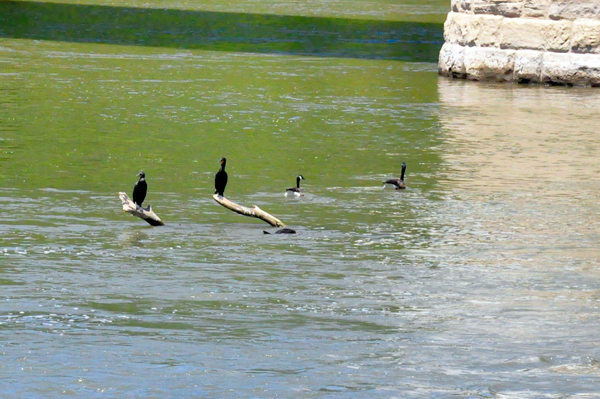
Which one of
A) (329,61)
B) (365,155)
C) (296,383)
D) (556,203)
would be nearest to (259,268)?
(296,383)

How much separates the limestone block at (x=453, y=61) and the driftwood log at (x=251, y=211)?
11.7 m

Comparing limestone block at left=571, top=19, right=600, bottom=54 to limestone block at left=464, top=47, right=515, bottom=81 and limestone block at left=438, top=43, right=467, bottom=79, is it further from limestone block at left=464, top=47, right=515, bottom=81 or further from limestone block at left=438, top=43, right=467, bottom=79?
limestone block at left=438, top=43, right=467, bottom=79

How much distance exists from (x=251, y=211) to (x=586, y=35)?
11.1 metres

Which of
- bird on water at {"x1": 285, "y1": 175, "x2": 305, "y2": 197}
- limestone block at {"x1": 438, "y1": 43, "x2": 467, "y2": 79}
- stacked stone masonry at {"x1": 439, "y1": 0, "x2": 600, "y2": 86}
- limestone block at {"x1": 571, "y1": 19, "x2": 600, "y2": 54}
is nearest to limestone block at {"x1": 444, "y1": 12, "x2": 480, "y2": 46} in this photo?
stacked stone masonry at {"x1": 439, "y1": 0, "x2": 600, "y2": 86}

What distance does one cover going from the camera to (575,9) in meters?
19.4

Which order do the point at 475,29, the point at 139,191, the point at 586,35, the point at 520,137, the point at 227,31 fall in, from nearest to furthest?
the point at 139,191 → the point at 520,137 → the point at 586,35 → the point at 475,29 → the point at 227,31

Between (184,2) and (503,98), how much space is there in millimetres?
21240

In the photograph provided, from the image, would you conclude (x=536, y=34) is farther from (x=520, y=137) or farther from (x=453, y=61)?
(x=520, y=137)

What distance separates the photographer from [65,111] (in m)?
Answer: 15.9

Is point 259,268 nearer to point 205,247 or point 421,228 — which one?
point 205,247

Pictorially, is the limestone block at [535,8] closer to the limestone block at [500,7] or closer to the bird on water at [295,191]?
the limestone block at [500,7]

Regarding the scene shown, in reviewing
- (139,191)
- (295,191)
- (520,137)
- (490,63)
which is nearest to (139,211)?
(139,191)

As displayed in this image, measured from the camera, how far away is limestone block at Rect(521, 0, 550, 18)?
19.5 meters

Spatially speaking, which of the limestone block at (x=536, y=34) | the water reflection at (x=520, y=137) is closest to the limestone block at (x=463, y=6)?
the limestone block at (x=536, y=34)
